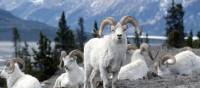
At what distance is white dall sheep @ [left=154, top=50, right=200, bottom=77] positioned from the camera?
23.3 meters

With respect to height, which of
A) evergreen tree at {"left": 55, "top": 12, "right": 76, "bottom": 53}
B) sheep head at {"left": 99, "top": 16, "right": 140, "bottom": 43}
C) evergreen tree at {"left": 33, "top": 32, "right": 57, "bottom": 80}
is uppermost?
sheep head at {"left": 99, "top": 16, "right": 140, "bottom": 43}

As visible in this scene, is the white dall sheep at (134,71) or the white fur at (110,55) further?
the white dall sheep at (134,71)

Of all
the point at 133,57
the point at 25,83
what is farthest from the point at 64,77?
the point at 25,83

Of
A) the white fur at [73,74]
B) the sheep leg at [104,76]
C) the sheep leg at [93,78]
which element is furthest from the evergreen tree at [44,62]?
the sheep leg at [104,76]

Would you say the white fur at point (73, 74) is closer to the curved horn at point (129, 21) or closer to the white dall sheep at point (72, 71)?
the white dall sheep at point (72, 71)

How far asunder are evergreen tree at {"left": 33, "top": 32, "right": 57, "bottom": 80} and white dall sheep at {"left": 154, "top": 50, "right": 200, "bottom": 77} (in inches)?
1329

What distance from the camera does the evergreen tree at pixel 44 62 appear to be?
58681 mm

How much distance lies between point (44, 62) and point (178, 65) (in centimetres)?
3960

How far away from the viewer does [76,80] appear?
782 inches

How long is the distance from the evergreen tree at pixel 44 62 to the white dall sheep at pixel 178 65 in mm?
33760

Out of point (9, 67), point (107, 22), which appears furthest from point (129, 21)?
point (9, 67)

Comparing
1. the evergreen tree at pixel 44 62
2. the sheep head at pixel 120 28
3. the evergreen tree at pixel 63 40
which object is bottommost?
the evergreen tree at pixel 44 62

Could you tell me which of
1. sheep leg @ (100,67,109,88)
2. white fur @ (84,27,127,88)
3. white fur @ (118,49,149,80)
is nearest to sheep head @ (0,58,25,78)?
white fur @ (84,27,127,88)

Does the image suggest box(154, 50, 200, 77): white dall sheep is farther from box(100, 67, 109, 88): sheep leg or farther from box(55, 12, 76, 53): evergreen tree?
box(55, 12, 76, 53): evergreen tree
